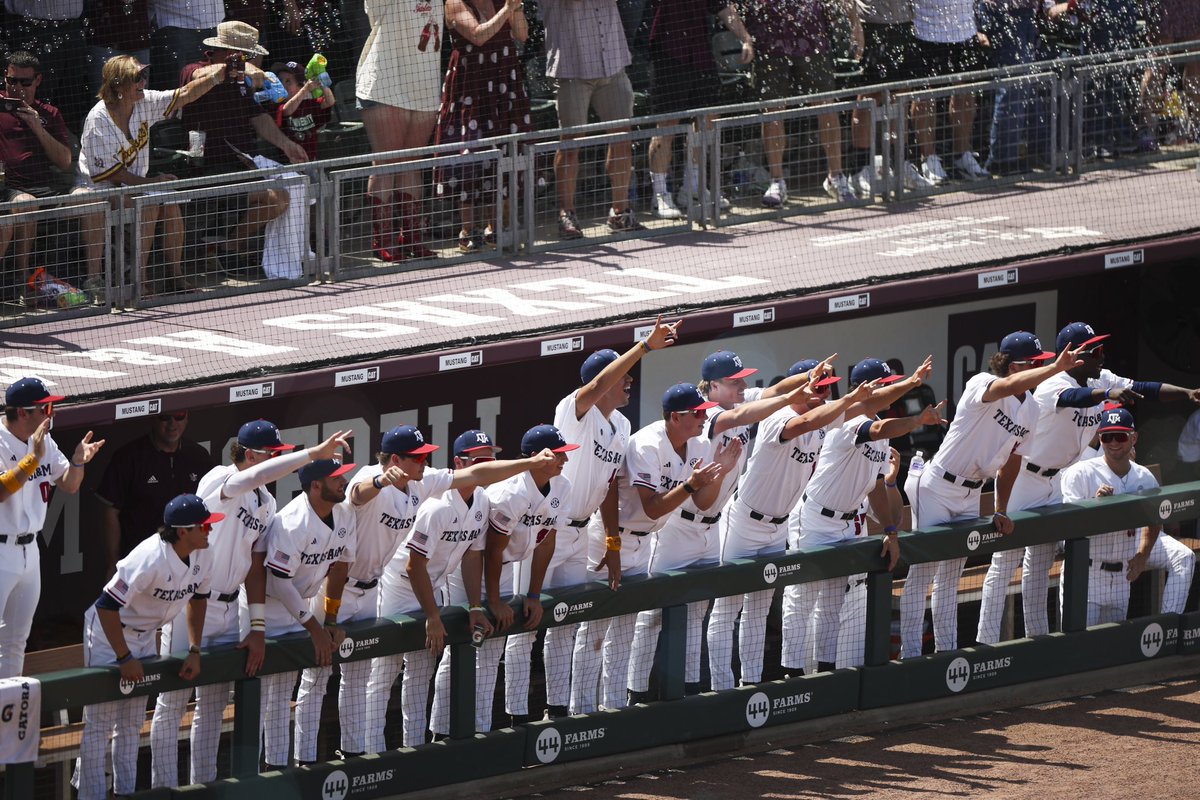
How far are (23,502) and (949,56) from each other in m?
6.35

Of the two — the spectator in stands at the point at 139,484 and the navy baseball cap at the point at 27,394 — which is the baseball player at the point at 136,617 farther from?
the spectator in stands at the point at 139,484

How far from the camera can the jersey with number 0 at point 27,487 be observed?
6133 mm

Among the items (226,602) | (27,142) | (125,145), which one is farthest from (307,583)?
(27,142)

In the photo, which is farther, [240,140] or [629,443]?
[240,140]

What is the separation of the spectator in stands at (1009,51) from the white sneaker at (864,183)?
0.84m

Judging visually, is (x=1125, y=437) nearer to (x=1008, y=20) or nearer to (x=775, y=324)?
(x=775, y=324)

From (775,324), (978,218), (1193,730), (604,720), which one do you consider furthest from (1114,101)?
(604,720)

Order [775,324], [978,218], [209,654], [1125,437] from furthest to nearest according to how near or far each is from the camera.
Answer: [978,218]
[775,324]
[1125,437]
[209,654]

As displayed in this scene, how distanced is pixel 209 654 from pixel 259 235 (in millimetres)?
3056

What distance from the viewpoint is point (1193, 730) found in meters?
7.14

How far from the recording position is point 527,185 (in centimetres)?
891

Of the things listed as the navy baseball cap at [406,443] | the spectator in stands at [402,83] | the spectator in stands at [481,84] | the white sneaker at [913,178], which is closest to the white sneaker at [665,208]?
the spectator in stands at [481,84]

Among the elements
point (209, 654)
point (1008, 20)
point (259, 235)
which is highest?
point (1008, 20)

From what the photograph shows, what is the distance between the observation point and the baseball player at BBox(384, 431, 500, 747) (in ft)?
20.3
